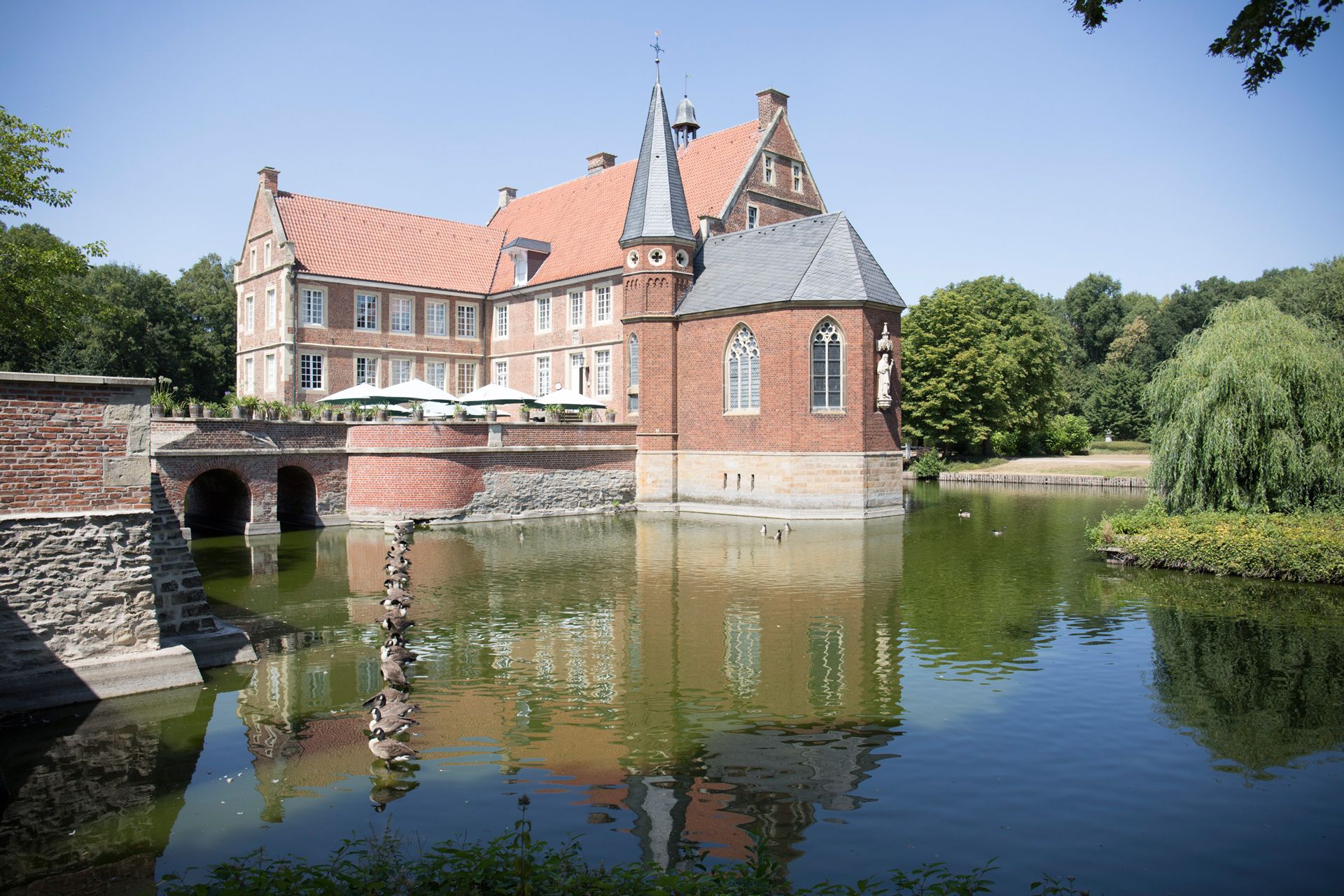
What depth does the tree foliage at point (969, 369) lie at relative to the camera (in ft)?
154

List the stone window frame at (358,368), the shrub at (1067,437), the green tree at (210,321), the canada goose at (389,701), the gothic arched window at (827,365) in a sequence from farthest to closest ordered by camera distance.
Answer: the shrub at (1067,437)
the green tree at (210,321)
the stone window frame at (358,368)
the gothic arched window at (827,365)
the canada goose at (389,701)

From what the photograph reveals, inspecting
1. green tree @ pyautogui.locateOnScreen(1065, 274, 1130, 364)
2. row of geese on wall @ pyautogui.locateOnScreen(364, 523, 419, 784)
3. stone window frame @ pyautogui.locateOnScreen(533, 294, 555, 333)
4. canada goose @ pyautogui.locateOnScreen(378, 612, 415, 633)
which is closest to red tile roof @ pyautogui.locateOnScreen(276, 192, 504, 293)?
stone window frame @ pyautogui.locateOnScreen(533, 294, 555, 333)

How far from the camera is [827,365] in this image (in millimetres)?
27500

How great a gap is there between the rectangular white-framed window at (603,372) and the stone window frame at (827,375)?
29.5 feet

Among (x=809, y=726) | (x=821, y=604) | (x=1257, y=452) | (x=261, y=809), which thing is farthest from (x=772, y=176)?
(x=261, y=809)

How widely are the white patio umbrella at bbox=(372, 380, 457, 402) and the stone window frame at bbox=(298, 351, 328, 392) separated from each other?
7.62 meters

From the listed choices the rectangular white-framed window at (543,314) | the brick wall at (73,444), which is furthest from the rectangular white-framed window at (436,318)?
the brick wall at (73,444)

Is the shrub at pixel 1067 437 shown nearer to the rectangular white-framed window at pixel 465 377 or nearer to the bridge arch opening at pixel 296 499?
the rectangular white-framed window at pixel 465 377

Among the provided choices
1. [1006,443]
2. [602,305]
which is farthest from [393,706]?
[1006,443]

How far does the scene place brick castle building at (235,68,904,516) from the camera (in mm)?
27406

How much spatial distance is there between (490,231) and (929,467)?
24.3 metres

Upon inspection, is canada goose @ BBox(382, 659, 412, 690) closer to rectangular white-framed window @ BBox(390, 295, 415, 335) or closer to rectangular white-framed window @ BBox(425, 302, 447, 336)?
rectangular white-framed window @ BBox(390, 295, 415, 335)

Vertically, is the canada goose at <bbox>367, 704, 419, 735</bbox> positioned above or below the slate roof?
below

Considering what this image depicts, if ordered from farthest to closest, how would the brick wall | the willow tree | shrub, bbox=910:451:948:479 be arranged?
shrub, bbox=910:451:948:479 < the willow tree < the brick wall
